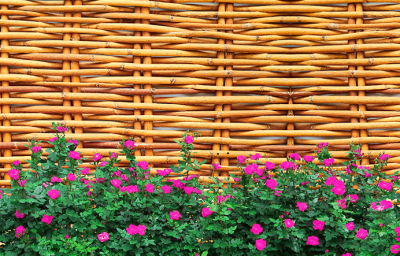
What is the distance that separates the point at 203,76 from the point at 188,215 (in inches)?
35.7

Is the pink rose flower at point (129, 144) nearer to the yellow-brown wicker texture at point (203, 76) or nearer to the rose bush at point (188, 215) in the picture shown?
the rose bush at point (188, 215)

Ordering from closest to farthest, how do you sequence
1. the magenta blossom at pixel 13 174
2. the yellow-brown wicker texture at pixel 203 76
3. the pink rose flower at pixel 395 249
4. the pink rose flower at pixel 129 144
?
1. the pink rose flower at pixel 395 249
2. the magenta blossom at pixel 13 174
3. the pink rose flower at pixel 129 144
4. the yellow-brown wicker texture at pixel 203 76

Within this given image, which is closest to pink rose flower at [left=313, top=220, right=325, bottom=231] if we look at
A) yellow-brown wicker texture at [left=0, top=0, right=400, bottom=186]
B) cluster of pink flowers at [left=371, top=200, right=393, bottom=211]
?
cluster of pink flowers at [left=371, top=200, right=393, bottom=211]

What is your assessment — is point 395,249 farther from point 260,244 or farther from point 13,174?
point 13,174

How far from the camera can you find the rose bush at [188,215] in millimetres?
1516

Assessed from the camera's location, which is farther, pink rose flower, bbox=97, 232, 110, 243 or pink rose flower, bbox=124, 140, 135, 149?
pink rose flower, bbox=124, 140, 135, 149

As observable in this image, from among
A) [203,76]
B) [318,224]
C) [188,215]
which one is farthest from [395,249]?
[203,76]

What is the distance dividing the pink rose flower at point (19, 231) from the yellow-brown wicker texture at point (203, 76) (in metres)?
0.69

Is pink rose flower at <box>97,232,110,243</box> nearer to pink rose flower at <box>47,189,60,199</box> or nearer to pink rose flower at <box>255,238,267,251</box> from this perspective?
pink rose flower at <box>47,189,60,199</box>

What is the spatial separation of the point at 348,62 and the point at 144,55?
1.32 metres

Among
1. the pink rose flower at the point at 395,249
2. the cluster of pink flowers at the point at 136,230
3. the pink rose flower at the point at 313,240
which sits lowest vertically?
the pink rose flower at the point at 313,240

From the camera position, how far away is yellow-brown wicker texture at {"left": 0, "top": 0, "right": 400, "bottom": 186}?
214 cm

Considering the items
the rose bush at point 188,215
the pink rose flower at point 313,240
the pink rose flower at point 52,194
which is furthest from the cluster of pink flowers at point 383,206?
the pink rose flower at point 52,194

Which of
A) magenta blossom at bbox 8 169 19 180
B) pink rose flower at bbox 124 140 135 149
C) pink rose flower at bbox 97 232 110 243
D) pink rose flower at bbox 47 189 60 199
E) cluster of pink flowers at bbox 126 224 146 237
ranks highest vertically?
pink rose flower at bbox 124 140 135 149
